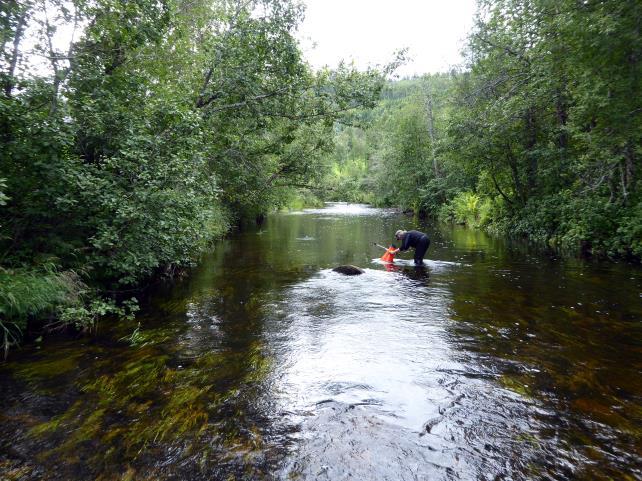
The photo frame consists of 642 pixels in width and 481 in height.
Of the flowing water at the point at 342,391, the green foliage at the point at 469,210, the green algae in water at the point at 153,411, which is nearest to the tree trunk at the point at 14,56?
the flowing water at the point at 342,391

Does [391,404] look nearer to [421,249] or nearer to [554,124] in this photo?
[421,249]

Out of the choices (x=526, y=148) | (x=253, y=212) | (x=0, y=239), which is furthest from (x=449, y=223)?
(x=0, y=239)

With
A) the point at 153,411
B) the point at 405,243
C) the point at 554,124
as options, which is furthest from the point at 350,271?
the point at 554,124

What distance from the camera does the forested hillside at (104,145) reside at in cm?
711

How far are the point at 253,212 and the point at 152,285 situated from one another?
17.8 metres

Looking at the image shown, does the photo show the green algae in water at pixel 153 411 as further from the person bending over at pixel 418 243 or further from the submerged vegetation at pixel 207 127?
the person bending over at pixel 418 243

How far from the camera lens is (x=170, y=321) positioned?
28.9 ft

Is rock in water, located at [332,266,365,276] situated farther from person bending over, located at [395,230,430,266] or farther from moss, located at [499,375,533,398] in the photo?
moss, located at [499,375,533,398]

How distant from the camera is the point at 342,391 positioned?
567 cm

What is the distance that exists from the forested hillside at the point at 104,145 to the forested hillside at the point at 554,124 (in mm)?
6305

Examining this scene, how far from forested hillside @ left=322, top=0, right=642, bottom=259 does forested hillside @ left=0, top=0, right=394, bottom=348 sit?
20.7 feet

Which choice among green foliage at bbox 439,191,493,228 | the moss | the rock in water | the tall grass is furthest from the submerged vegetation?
the moss

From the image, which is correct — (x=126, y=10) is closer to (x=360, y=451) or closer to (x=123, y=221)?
(x=123, y=221)

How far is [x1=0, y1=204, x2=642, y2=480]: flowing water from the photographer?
413cm
